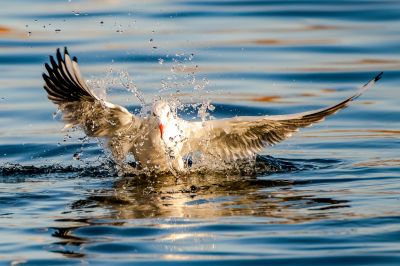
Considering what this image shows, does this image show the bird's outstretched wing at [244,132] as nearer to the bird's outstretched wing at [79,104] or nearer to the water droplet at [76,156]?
the bird's outstretched wing at [79,104]

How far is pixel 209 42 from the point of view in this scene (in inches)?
648

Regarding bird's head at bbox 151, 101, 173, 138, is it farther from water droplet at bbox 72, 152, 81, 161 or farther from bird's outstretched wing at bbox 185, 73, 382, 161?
water droplet at bbox 72, 152, 81, 161

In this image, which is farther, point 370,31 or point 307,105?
point 370,31

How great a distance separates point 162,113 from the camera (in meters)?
10.1

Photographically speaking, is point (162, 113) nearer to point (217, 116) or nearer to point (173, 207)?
point (173, 207)

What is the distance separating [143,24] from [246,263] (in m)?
10.6

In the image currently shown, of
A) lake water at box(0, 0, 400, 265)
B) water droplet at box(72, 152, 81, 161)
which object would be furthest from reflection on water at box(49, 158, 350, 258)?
water droplet at box(72, 152, 81, 161)

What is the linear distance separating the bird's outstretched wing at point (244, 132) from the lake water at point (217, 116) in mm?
315

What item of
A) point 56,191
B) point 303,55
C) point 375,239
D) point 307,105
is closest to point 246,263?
point 375,239

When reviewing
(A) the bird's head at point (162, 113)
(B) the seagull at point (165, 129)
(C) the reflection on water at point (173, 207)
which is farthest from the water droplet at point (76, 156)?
(A) the bird's head at point (162, 113)

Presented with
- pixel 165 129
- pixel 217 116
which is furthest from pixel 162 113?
pixel 217 116

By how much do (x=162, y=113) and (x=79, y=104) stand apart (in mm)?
787

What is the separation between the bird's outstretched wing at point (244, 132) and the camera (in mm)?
10156

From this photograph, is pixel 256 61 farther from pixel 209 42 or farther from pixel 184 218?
pixel 184 218
